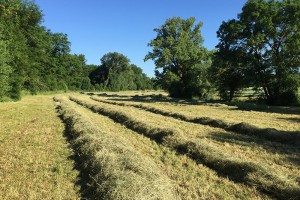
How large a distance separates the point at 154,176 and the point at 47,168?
321 centimetres

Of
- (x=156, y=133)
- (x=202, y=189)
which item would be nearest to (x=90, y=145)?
(x=156, y=133)

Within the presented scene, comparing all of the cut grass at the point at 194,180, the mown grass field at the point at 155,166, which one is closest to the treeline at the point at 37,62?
the mown grass field at the point at 155,166

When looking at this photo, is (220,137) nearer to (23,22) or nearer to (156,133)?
(156,133)

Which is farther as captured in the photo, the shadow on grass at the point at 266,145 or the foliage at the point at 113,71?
the foliage at the point at 113,71

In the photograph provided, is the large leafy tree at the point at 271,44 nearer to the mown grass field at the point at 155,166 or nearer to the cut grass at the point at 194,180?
the mown grass field at the point at 155,166

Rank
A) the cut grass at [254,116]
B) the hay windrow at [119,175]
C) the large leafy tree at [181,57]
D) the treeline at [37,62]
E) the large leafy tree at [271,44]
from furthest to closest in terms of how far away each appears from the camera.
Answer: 1. the large leafy tree at [181,57]
2. the treeline at [37,62]
3. the large leafy tree at [271,44]
4. the cut grass at [254,116]
5. the hay windrow at [119,175]

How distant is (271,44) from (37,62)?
44.6m

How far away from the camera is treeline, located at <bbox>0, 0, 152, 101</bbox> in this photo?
26866 mm

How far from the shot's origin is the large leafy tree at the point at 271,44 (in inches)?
886

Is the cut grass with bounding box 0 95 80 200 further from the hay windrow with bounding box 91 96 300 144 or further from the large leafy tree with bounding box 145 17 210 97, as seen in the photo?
the large leafy tree with bounding box 145 17 210 97

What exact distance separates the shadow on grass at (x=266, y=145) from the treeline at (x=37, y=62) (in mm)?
20301

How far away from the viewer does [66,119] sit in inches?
578

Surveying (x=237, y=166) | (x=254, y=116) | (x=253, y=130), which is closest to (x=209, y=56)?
(x=254, y=116)

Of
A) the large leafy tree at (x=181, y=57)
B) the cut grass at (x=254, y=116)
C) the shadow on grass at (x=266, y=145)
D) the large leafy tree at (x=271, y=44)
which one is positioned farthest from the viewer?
the large leafy tree at (x=181, y=57)
